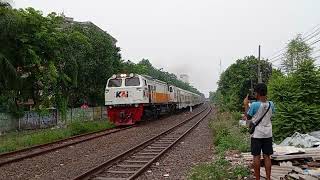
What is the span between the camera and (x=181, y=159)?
12.4 meters

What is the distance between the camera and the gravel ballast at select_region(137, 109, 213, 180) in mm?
9963

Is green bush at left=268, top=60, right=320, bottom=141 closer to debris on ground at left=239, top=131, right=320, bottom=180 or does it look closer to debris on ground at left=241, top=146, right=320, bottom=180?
debris on ground at left=239, top=131, right=320, bottom=180

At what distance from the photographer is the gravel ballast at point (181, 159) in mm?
9963

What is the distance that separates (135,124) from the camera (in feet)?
92.1

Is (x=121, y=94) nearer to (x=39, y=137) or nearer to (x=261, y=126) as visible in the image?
(x=39, y=137)

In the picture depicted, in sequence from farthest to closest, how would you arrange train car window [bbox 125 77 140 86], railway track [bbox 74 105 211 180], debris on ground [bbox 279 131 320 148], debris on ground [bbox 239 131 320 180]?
train car window [bbox 125 77 140 86]
debris on ground [bbox 279 131 320 148]
railway track [bbox 74 105 211 180]
debris on ground [bbox 239 131 320 180]

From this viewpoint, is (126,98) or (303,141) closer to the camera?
(303,141)

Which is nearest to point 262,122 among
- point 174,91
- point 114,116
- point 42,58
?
point 42,58

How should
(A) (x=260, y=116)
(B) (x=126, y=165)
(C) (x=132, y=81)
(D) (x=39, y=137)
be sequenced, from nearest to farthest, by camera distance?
1. (A) (x=260, y=116)
2. (B) (x=126, y=165)
3. (D) (x=39, y=137)
4. (C) (x=132, y=81)

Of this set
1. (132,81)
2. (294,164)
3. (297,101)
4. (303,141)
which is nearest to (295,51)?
(132,81)

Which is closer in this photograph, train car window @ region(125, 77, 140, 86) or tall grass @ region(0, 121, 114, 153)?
tall grass @ region(0, 121, 114, 153)

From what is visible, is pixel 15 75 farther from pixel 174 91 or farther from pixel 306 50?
pixel 306 50

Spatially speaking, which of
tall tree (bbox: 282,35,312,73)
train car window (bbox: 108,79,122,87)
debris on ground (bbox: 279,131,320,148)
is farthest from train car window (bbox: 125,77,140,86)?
tall tree (bbox: 282,35,312,73)

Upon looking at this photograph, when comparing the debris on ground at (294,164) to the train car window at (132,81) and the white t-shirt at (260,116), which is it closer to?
the white t-shirt at (260,116)
